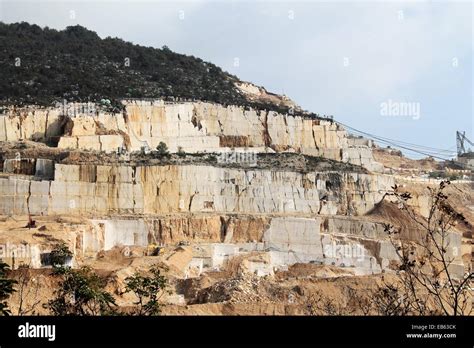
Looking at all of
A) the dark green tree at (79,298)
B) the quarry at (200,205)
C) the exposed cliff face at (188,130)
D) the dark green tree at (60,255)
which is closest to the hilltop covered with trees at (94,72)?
the exposed cliff face at (188,130)

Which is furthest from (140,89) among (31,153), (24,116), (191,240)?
(191,240)

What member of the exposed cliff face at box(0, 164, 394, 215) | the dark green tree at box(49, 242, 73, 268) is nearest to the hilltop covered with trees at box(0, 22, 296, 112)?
the exposed cliff face at box(0, 164, 394, 215)

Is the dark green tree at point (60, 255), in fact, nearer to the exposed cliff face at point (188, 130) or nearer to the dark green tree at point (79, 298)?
the dark green tree at point (79, 298)

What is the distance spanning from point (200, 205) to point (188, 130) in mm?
12028

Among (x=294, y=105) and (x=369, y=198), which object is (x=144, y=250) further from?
(x=294, y=105)

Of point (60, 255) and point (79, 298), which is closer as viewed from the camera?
point (79, 298)

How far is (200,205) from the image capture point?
61969 millimetres

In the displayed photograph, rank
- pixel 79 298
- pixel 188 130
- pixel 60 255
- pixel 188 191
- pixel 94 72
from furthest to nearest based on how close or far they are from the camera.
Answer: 1. pixel 94 72
2. pixel 188 130
3. pixel 188 191
4. pixel 60 255
5. pixel 79 298

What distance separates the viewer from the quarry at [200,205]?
50719mm

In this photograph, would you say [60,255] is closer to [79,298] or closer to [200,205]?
[79,298]

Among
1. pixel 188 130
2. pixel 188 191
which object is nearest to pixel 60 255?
pixel 188 191

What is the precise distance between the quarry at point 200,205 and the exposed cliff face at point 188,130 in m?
0.10

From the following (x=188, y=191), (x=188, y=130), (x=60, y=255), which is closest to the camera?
(x=60, y=255)
